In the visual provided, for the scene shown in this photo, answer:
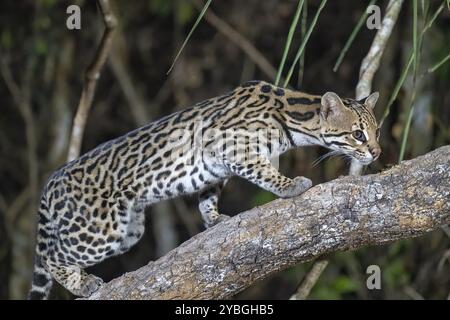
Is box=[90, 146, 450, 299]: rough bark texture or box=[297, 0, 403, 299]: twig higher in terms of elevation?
box=[297, 0, 403, 299]: twig

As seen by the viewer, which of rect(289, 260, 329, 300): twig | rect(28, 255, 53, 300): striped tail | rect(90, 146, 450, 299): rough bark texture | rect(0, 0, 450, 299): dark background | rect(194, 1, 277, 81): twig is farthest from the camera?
rect(194, 1, 277, 81): twig

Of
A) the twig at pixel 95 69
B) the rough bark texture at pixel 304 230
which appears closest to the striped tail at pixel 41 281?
the twig at pixel 95 69

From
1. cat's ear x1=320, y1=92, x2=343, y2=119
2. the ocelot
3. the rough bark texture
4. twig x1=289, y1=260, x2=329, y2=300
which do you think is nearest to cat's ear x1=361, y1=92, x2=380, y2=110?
the ocelot

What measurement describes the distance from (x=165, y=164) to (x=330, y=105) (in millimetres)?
1257

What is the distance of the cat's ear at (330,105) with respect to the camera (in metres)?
Answer: 6.67

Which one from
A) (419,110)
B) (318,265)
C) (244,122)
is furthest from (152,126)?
(419,110)

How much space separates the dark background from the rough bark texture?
4503 millimetres

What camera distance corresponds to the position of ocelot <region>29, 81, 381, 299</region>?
6.79m

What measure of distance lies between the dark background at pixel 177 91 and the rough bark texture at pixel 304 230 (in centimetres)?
450

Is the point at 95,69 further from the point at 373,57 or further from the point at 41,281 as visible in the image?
the point at 373,57

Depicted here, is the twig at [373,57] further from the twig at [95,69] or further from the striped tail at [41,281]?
the twig at [95,69]

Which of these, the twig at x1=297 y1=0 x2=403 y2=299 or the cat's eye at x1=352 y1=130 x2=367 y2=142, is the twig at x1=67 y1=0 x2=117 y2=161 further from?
the cat's eye at x1=352 y1=130 x2=367 y2=142

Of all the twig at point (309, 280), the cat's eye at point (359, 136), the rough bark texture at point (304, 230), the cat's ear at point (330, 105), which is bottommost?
the twig at point (309, 280)

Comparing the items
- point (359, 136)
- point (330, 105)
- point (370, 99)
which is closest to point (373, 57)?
point (370, 99)
